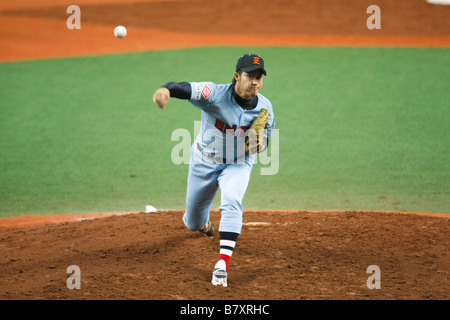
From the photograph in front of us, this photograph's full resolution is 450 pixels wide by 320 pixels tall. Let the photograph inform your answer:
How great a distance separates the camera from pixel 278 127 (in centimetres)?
1008

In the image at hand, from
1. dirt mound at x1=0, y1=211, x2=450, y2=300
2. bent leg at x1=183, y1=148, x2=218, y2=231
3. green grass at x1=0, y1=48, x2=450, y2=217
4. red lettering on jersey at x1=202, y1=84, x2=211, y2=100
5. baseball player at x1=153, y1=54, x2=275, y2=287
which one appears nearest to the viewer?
dirt mound at x1=0, y1=211, x2=450, y2=300

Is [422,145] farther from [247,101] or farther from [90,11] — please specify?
[90,11]

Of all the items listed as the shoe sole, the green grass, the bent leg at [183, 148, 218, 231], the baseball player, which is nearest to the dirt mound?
the shoe sole

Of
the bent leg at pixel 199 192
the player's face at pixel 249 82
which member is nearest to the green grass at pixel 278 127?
the bent leg at pixel 199 192

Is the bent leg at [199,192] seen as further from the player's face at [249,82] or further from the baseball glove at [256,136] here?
the player's face at [249,82]

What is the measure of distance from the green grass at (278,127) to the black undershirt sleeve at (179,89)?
304 cm

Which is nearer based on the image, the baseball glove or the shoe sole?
the shoe sole

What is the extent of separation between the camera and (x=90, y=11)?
18.7 m

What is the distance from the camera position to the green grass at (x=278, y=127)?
7.79 metres

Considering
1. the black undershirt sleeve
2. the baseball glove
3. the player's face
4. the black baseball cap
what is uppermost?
the black baseball cap

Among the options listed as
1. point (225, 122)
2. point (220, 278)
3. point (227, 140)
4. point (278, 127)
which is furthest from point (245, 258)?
point (278, 127)

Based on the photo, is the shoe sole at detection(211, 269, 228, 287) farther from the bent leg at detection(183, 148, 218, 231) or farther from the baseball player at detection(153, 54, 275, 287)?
the bent leg at detection(183, 148, 218, 231)

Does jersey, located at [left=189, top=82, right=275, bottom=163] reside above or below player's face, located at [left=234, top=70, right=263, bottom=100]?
below

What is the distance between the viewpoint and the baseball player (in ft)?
15.3
